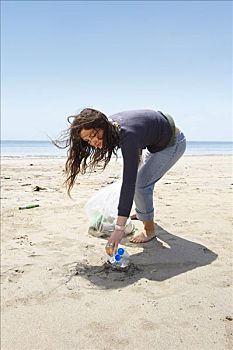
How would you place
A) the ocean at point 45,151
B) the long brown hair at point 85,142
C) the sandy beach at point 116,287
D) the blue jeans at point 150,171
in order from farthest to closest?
the ocean at point 45,151 → the blue jeans at point 150,171 → the long brown hair at point 85,142 → the sandy beach at point 116,287

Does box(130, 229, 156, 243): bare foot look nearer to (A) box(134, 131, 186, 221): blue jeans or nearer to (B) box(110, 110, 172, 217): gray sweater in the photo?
(A) box(134, 131, 186, 221): blue jeans

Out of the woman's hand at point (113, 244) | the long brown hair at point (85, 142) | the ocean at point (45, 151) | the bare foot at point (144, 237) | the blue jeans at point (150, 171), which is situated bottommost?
the ocean at point (45, 151)

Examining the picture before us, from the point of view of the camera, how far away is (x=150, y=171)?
3.21m

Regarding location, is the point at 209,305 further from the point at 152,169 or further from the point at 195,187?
the point at 195,187

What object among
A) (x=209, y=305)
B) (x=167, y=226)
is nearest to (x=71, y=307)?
(x=209, y=305)

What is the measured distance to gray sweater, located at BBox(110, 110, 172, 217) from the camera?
103 inches

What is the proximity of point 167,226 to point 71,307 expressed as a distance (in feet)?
5.50

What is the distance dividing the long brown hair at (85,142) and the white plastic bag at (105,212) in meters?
0.73

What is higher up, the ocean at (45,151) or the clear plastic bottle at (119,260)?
the clear plastic bottle at (119,260)

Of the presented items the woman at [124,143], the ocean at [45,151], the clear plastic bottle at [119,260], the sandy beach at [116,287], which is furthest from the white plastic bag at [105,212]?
the ocean at [45,151]

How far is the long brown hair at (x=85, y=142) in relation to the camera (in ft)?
8.31

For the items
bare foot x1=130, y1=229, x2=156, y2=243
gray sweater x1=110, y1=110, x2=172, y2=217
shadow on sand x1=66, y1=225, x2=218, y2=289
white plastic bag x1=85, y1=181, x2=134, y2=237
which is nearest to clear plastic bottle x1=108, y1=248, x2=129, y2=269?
shadow on sand x1=66, y1=225, x2=218, y2=289

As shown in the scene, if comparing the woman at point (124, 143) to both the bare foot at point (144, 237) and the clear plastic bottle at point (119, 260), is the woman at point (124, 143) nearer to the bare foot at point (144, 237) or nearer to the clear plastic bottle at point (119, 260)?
the clear plastic bottle at point (119, 260)

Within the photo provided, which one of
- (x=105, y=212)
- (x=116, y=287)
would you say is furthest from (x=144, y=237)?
(x=116, y=287)
